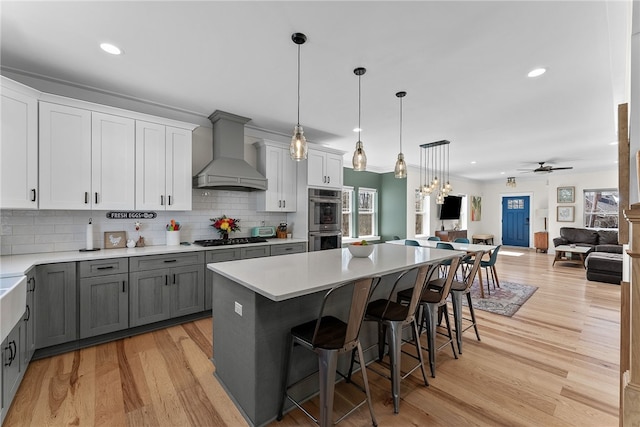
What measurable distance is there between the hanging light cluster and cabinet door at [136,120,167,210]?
167 inches

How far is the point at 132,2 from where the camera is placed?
1.85 metres

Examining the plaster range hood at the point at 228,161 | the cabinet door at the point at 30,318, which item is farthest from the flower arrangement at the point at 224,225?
the cabinet door at the point at 30,318

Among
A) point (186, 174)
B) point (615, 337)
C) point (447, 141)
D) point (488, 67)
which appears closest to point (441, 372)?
point (615, 337)

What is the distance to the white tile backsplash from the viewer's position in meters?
2.85

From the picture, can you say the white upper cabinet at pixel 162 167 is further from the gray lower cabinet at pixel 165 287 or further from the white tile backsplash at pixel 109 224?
the gray lower cabinet at pixel 165 287

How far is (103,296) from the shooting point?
2869 millimetres

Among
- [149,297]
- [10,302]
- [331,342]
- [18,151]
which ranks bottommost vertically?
[149,297]

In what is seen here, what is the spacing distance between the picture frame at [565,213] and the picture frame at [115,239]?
11.3 meters

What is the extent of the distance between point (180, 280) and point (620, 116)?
4011mm

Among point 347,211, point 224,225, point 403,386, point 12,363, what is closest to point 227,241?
point 224,225

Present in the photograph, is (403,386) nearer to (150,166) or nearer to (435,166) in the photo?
(150,166)

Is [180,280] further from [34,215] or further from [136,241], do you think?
[34,215]

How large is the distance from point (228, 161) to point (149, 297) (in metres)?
1.94

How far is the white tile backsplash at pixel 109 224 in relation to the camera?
2.85m
